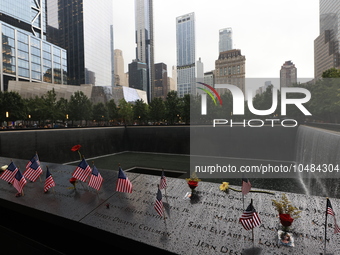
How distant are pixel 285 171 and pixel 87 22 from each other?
391 ft

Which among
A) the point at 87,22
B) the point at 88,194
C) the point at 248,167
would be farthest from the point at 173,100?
the point at 87,22

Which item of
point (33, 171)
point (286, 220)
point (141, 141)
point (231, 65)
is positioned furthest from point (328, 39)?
point (33, 171)

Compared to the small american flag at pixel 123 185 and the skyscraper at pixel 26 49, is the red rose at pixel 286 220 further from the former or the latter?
the skyscraper at pixel 26 49

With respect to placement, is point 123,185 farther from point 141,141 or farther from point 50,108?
point 50,108

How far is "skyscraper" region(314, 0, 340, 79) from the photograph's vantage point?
110 m

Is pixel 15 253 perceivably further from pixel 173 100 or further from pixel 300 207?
pixel 173 100

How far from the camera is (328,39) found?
121 metres

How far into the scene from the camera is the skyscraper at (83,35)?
111 m

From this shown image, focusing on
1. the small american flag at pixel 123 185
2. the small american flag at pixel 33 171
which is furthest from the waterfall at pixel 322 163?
the small american flag at pixel 33 171

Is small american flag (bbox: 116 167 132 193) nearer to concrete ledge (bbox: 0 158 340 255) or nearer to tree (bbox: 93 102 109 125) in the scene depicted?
concrete ledge (bbox: 0 158 340 255)

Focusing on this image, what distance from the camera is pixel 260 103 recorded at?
52438 millimetres

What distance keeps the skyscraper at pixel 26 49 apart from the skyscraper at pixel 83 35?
22.9 m

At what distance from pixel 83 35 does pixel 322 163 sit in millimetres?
120741

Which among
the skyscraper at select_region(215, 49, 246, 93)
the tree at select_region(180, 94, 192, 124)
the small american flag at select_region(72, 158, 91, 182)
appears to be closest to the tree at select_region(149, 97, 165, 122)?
the tree at select_region(180, 94, 192, 124)
